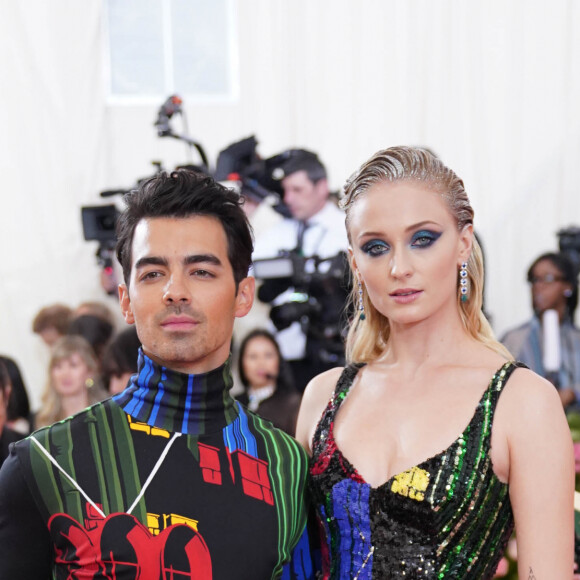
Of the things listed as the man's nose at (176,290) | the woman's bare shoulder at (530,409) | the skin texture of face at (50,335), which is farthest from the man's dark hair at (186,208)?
the skin texture of face at (50,335)

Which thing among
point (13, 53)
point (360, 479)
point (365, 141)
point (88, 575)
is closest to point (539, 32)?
point (365, 141)

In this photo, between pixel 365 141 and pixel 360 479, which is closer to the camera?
pixel 360 479

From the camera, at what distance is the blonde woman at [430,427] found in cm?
179

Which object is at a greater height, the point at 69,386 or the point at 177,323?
the point at 177,323

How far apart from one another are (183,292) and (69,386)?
3103 mm

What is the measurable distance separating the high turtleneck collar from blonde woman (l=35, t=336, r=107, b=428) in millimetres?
2870

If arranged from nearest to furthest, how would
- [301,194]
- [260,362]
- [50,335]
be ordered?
[260,362] < [301,194] < [50,335]

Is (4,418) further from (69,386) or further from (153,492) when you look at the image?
(153,492)

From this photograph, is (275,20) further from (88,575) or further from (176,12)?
(88,575)

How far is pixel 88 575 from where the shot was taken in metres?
1.63

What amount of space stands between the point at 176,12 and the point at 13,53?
1273 millimetres

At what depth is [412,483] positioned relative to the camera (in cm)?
189

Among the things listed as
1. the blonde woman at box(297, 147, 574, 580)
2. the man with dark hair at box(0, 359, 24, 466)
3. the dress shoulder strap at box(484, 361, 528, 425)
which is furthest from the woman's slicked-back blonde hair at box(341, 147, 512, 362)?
the man with dark hair at box(0, 359, 24, 466)

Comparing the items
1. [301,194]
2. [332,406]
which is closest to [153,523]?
[332,406]
